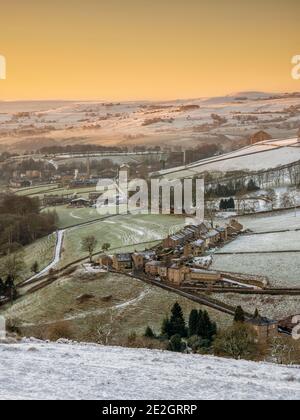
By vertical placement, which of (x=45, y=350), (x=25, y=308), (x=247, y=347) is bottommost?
(x=25, y=308)

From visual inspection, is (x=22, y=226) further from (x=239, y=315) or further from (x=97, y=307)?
(x=239, y=315)

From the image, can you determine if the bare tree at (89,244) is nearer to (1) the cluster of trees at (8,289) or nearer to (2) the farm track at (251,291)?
(1) the cluster of trees at (8,289)

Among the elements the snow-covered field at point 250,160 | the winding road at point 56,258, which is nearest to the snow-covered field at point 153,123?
the snow-covered field at point 250,160

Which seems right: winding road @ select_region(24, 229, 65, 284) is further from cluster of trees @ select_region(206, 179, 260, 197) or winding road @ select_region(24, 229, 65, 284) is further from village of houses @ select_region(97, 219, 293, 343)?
cluster of trees @ select_region(206, 179, 260, 197)

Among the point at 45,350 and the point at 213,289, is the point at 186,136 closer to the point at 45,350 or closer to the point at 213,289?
the point at 213,289

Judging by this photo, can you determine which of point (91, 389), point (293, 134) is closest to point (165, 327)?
point (91, 389)

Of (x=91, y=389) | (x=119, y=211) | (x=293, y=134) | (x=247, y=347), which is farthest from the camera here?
(x=293, y=134)

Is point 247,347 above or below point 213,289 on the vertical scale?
above

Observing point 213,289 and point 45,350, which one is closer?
point 45,350
